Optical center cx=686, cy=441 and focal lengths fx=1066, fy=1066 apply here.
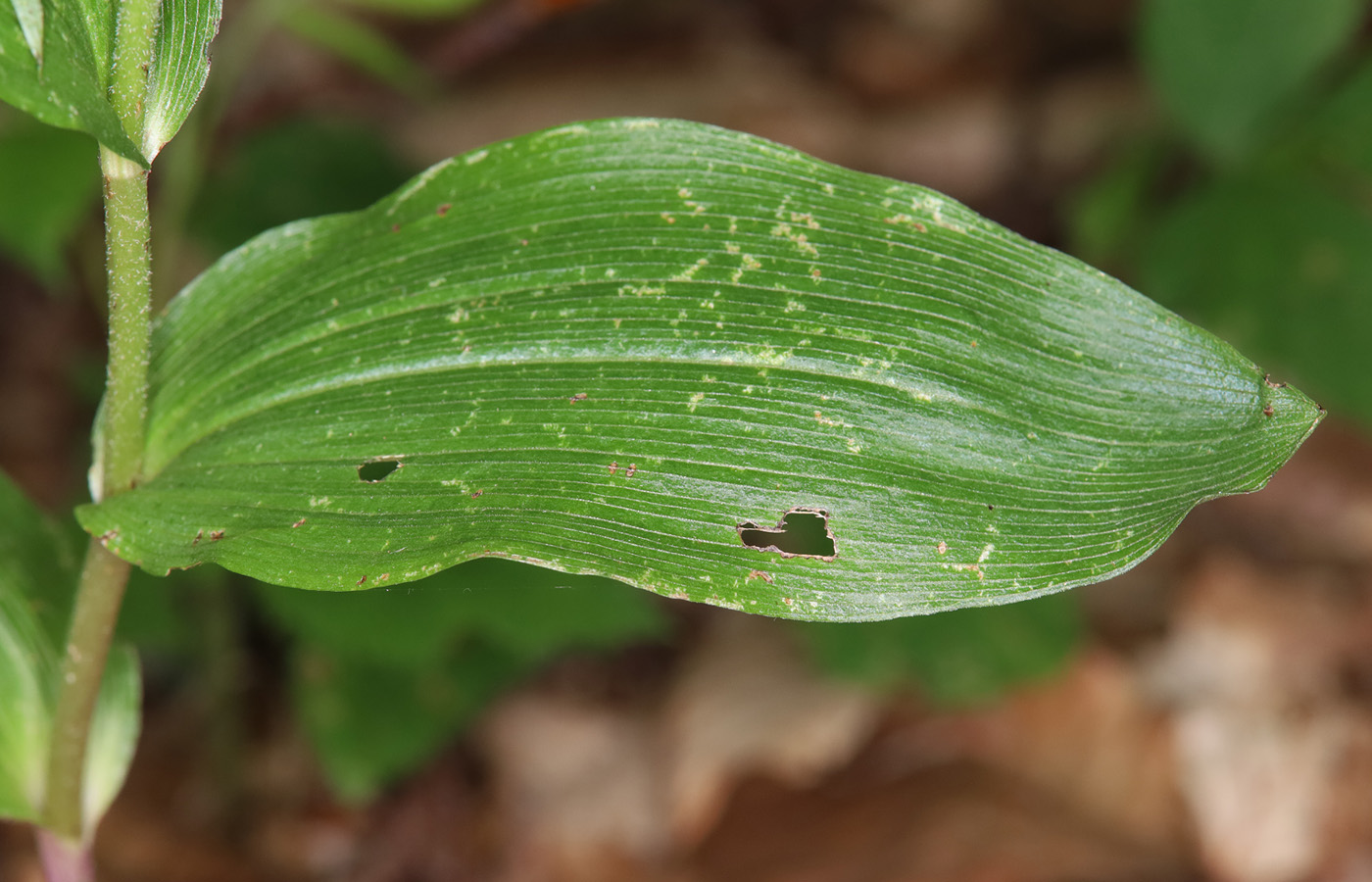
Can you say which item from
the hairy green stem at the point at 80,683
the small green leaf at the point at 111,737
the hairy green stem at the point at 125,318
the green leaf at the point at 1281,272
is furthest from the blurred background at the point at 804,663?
the hairy green stem at the point at 125,318

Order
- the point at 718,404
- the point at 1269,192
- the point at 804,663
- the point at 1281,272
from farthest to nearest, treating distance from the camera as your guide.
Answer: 1. the point at 804,663
2. the point at 1269,192
3. the point at 1281,272
4. the point at 718,404

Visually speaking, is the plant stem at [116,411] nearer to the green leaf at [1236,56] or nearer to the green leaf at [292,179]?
the green leaf at [292,179]

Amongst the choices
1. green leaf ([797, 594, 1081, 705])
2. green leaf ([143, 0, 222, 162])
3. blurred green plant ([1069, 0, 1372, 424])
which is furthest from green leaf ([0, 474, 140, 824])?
blurred green plant ([1069, 0, 1372, 424])

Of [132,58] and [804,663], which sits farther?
[804,663]

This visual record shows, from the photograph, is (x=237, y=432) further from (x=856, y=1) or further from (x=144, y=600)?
(x=856, y=1)

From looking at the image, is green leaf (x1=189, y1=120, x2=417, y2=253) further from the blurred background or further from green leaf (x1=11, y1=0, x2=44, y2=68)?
green leaf (x1=11, y1=0, x2=44, y2=68)

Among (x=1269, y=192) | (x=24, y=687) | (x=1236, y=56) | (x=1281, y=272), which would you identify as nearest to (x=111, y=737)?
(x=24, y=687)

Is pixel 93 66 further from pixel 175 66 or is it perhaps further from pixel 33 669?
pixel 33 669
